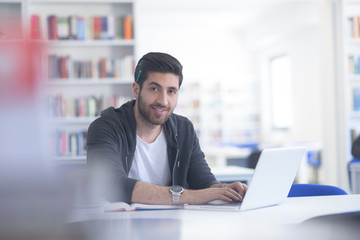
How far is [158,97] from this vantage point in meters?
2.10

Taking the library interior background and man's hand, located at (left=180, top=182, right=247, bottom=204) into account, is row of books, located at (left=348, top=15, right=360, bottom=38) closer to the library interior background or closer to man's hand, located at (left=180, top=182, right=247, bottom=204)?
the library interior background

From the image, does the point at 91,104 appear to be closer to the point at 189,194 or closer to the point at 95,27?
the point at 95,27

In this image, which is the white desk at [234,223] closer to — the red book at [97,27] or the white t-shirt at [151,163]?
the white t-shirt at [151,163]

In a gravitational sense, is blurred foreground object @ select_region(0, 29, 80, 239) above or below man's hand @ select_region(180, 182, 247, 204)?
above

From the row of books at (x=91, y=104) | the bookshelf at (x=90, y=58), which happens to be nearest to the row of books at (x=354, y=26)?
the bookshelf at (x=90, y=58)

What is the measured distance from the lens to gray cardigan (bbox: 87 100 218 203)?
6.31ft

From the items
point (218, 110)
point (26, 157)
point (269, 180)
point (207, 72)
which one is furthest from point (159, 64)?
point (207, 72)

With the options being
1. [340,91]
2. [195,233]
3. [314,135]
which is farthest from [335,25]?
[195,233]

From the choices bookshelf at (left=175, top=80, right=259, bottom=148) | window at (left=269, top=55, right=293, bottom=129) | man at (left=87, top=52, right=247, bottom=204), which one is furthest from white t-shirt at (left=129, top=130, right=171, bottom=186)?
bookshelf at (left=175, top=80, right=259, bottom=148)

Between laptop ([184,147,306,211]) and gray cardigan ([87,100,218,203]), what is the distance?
1.71 feet

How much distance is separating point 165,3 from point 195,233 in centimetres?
763

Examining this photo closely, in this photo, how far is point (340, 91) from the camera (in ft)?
17.4

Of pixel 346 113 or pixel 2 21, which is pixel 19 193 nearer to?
pixel 2 21

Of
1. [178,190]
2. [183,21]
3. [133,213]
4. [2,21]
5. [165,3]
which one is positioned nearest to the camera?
[2,21]
